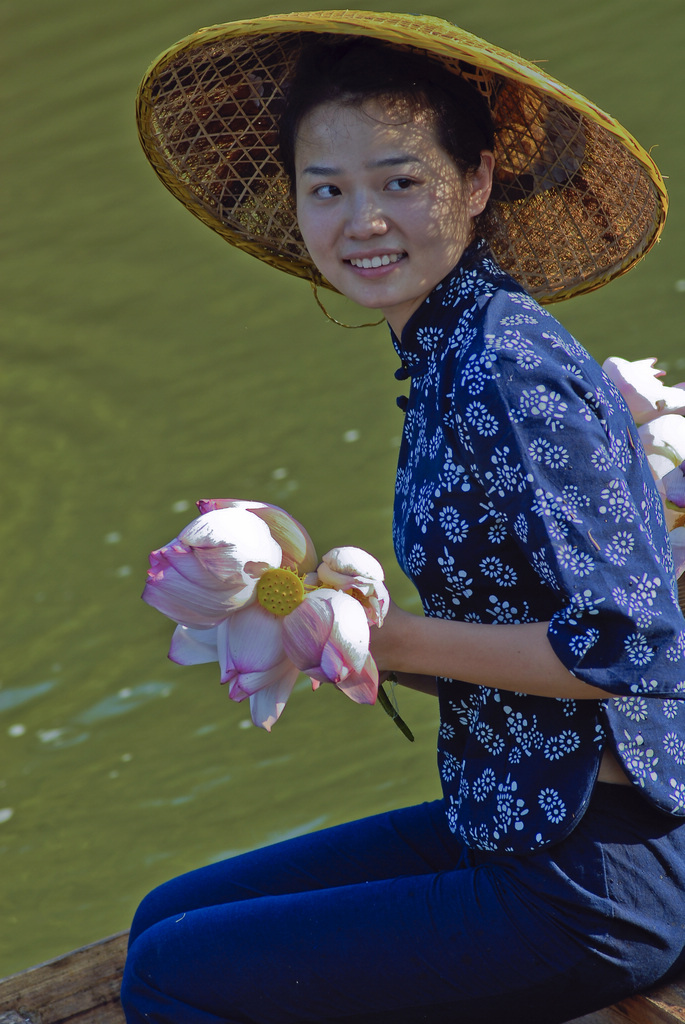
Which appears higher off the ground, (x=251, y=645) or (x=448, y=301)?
(x=448, y=301)

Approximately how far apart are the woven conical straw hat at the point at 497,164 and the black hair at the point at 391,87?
0.02 meters

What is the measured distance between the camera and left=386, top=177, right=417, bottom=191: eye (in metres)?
1.04

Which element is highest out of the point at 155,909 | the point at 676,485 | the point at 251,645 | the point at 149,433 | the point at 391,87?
the point at 391,87

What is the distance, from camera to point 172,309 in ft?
8.80

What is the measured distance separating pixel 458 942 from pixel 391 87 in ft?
2.48

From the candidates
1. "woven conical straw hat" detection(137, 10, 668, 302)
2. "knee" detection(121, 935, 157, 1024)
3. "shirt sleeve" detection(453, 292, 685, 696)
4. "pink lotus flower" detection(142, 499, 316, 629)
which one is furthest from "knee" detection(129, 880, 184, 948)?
"woven conical straw hat" detection(137, 10, 668, 302)

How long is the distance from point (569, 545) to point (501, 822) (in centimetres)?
26

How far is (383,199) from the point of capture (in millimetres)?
1046

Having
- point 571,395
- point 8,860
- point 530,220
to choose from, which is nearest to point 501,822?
point 571,395

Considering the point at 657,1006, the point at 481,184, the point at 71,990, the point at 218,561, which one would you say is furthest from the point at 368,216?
the point at 71,990

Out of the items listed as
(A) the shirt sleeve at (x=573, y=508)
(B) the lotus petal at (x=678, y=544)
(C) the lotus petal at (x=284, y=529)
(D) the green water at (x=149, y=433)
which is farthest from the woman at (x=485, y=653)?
(D) the green water at (x=149, y=433)

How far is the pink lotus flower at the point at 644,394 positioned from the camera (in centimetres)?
127

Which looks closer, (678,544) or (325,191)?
(325,191)

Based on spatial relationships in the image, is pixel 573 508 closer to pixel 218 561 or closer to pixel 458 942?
pixel 218 561
